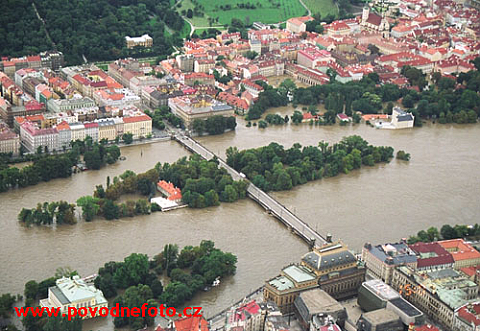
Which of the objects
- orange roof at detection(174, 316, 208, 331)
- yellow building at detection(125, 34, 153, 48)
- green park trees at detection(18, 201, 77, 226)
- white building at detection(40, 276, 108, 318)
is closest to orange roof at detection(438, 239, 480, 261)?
orange roof at detection(174, 316, 208, 331)

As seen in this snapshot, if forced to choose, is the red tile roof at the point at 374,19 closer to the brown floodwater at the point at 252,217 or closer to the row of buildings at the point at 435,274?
the brown floodwater at the point at 252,217

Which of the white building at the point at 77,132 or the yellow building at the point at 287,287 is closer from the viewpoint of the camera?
the yellow building at the point at 287,287

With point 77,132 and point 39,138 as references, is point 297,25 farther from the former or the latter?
point 39,138

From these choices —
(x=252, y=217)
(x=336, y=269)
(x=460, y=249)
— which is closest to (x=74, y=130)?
(x=252, y=217)

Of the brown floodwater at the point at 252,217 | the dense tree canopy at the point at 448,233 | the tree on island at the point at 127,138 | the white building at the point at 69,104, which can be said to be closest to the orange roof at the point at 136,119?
the tree on island at the point at 127,138

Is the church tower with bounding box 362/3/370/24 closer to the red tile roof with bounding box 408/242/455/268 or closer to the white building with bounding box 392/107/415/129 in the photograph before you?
the white building with bounding box 392/107/415/129

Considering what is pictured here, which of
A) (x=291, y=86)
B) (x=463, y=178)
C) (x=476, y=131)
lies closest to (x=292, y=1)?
(x=291, y=86)
